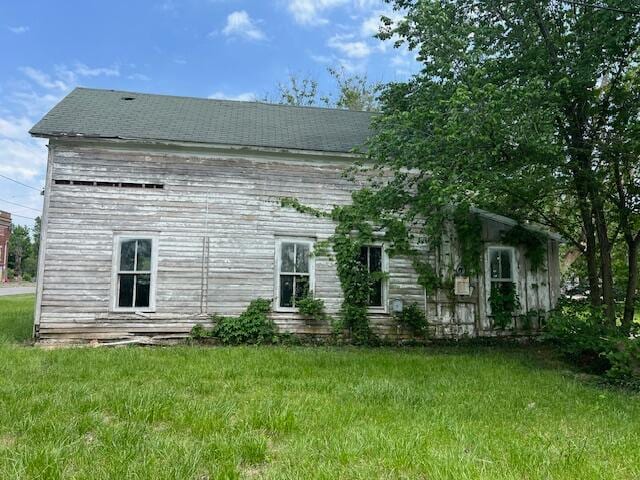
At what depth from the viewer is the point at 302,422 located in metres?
4.20

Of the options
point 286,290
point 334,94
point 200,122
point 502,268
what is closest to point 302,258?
point 286,290

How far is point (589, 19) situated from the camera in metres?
7.66

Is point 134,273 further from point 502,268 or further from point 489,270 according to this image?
point 502,268

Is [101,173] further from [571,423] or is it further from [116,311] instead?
[571,423]

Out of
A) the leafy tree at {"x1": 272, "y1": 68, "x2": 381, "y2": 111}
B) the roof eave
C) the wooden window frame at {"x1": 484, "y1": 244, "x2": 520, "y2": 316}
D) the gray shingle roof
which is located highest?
the leafy tree at {"x1": 272, "y1": 68, "x2": 381, "y2": 111}

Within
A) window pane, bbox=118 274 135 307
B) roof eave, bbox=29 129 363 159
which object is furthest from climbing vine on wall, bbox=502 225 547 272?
window pane, bbox=118 274 135 307

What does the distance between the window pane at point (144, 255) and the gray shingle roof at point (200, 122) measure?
2.34 meters

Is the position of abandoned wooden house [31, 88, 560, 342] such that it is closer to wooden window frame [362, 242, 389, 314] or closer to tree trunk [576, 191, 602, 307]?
wooden window frame [362, 242, 389, 314]

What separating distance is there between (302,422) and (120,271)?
725cm

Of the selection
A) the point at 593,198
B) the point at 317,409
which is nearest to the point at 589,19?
the point at 593,198

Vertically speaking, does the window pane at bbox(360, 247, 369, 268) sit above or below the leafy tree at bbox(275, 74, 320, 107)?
below

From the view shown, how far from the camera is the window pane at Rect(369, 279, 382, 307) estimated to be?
11.1 metres

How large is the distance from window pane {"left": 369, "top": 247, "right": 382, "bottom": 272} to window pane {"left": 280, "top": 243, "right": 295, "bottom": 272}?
6.26 ft

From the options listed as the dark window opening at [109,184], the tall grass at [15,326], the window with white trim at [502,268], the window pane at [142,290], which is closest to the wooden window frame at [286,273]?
the window pane at [142,290]
